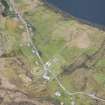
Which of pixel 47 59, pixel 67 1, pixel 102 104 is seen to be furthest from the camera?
pixel 67 1

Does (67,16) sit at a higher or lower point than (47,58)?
higher

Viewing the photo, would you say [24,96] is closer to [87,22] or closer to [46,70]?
[46,70]

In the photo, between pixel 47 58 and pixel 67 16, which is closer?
pixel 47 58

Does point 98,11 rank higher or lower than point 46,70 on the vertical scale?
higher

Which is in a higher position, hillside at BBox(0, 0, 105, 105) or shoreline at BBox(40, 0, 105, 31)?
shoreline at BBox(40, 0, 105, 31)

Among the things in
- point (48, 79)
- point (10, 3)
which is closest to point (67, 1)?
point (10, 3)

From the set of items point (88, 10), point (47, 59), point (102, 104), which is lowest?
point (102, 104)

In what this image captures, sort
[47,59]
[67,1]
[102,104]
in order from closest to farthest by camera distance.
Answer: [102,104] → [47,59] → [67,1]

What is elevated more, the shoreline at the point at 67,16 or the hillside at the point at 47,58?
the shoreline at the point at 67,16

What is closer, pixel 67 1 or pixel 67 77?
pixel 67 77

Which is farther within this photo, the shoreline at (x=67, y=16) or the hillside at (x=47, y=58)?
the shoreline at (x=67, y=16)

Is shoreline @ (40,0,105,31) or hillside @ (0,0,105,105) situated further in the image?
shoreline @ (40,0,105,31)
